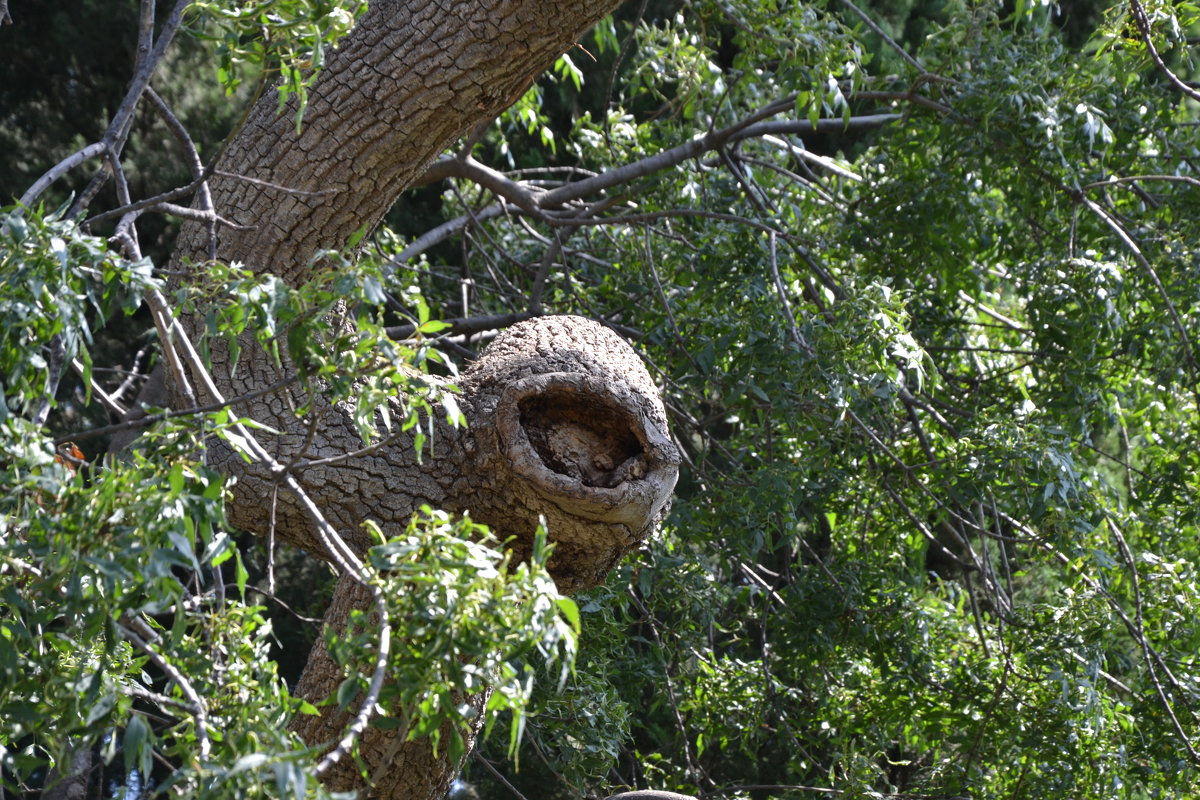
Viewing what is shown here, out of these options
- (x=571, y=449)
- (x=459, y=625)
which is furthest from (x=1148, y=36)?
(x=459, y=625)

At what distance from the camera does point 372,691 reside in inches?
52.4

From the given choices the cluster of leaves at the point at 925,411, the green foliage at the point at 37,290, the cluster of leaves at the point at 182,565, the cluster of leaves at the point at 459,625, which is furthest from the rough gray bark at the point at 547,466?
the green foliage at the point at 37,290

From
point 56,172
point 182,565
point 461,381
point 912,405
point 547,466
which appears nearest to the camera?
point 182,565

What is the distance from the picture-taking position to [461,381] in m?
2.43

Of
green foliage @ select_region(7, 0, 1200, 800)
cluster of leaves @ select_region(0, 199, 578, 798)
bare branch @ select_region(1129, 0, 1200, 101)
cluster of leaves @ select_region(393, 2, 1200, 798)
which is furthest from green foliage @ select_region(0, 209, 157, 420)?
bare branch @ select_region(1129, 0, 1200, 101)

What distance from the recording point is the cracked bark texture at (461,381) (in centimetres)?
232

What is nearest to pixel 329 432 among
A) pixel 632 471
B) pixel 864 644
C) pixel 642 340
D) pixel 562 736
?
pixel 632 471

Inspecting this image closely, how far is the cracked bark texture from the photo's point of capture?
2.32 meters

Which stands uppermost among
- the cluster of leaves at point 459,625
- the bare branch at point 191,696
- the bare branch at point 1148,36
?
the bare branch at point 1148,36

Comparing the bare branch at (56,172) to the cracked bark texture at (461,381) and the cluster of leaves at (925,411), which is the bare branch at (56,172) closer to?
the cracked bark texture at (461,381)

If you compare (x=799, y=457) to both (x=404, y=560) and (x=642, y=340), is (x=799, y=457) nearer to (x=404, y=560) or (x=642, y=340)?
(x=642, y=340)

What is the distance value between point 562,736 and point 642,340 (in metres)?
1.16

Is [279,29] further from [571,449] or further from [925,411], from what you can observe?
[925,411]

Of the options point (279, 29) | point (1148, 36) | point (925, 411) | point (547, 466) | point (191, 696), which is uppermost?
point (279, 29)
